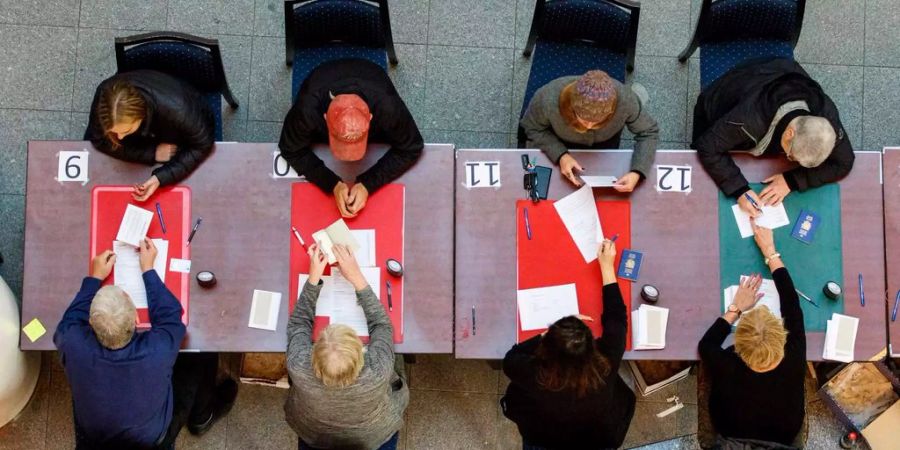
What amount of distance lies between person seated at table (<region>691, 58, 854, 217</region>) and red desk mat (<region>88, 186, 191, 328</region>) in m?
2.26

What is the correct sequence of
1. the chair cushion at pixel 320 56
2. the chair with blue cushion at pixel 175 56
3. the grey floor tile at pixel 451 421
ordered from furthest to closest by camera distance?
the grey floor tile at pixel 451 421, the chair cushion at pixel 320 56, the chair with blue cushion at pixel 175 56

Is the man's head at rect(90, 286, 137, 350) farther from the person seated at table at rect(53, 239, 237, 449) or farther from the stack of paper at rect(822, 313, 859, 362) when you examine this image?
the stack of paper at rect(822, 313, 859, 362)

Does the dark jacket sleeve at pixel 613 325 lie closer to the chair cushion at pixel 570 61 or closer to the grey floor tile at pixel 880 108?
the chair cushion at pixel 570 61

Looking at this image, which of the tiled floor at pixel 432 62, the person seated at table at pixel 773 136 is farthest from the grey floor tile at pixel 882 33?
the person seated at table at pixel 773 136

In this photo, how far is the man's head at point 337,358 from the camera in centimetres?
260

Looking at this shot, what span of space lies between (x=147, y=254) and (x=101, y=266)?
186 millimetres

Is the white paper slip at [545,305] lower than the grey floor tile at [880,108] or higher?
lower

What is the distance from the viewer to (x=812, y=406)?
3.85 meters

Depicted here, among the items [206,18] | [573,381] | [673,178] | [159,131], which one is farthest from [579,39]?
[206,18]

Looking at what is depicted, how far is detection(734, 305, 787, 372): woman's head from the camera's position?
2799mm

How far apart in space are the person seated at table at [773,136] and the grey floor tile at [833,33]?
3.74 ft

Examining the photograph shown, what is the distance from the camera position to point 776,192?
315 cm

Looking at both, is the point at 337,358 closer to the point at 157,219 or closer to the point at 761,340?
the point at 157,219

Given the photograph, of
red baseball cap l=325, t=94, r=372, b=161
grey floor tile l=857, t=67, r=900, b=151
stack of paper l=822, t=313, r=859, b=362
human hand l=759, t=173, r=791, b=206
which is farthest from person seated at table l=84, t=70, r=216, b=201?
grey floor tile l=857, t=67, r=900, b=151
